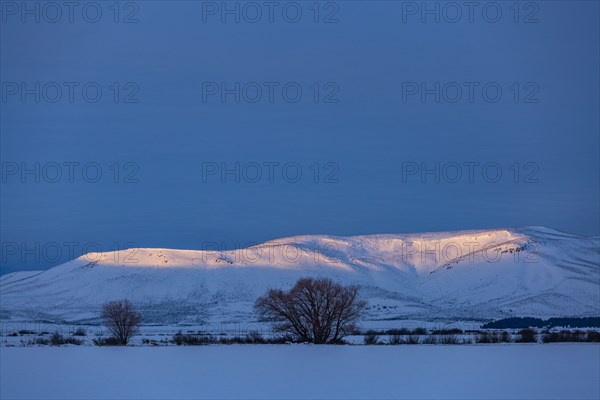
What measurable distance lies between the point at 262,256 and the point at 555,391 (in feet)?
502

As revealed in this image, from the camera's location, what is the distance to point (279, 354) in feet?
163

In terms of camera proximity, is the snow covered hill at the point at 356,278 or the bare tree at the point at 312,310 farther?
the snow covered hill at the point at 356,278

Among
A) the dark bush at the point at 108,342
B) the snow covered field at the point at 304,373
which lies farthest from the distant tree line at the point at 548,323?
the dark bush at the point at 108,342

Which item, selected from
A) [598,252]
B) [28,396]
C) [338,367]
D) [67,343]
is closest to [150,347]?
[67,343]

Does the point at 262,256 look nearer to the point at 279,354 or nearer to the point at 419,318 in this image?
the point at 419,318

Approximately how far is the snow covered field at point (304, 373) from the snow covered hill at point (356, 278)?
252 feet

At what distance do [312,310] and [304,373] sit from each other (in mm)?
21758

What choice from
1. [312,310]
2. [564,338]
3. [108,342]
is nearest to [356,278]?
[564,338]

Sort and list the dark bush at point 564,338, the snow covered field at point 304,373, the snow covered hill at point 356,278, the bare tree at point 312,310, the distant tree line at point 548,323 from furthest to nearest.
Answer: the snow covered hill at point 356,278 < the distant tree line at point 548,323 < the dark bush at point 564,338 < the bare tree at point 312,310 < the snow covered field at point 304,373

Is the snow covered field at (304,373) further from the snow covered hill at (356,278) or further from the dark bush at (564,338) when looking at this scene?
the snow covered hill at (356,278)

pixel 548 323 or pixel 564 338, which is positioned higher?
pixel 548 323

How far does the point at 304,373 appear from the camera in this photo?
3862 cm

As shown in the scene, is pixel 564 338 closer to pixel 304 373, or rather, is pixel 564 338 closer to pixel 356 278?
pixel 304 373

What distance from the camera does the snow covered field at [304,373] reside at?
31.8 metres
